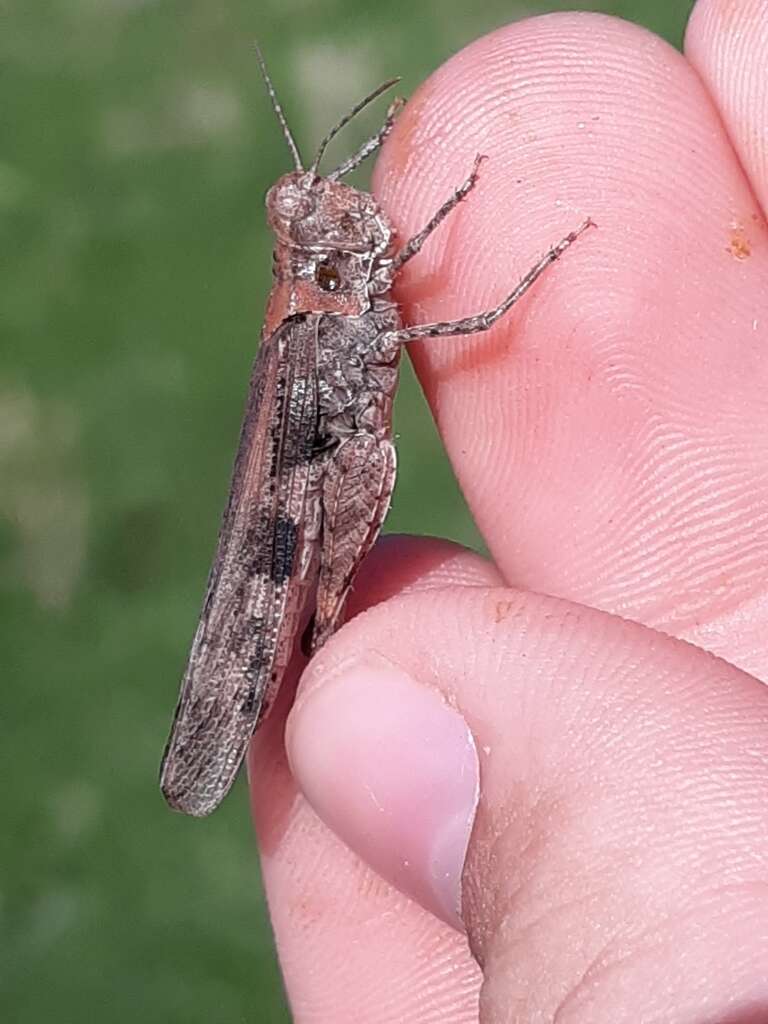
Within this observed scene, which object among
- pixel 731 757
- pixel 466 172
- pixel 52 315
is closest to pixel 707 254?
pixel 466 172

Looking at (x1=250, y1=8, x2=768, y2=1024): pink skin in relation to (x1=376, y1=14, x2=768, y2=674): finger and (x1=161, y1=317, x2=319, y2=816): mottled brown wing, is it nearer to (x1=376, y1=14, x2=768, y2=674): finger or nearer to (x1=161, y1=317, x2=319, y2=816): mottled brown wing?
(x1=376, y1=14, x2=768, y2=674): finger

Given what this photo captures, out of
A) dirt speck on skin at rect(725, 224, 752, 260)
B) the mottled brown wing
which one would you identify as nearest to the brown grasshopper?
the mottled brown wing

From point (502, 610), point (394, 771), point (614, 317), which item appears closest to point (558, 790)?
point (502, 610)

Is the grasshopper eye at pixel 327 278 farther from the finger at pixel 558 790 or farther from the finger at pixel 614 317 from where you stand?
the finger at pixel 558 790

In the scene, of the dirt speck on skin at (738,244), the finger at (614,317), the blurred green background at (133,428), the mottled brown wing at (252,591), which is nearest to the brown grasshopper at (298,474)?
the mottled brown wing at (252,591)

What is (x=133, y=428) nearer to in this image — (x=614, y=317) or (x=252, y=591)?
(x=252, y=591)

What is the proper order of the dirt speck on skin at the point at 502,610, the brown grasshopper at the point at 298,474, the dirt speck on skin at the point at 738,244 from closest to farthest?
the dirt speck on skin at the point at 502,610
the dirt speck on skin at the point at 738,244
the brown grasshopper at the point at 298,474

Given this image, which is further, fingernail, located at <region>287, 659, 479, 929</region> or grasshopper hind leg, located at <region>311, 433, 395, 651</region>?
grasshopper hind leg, located at <region>311, 433, 395, 651</region>

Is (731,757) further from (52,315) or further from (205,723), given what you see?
(52,315)
